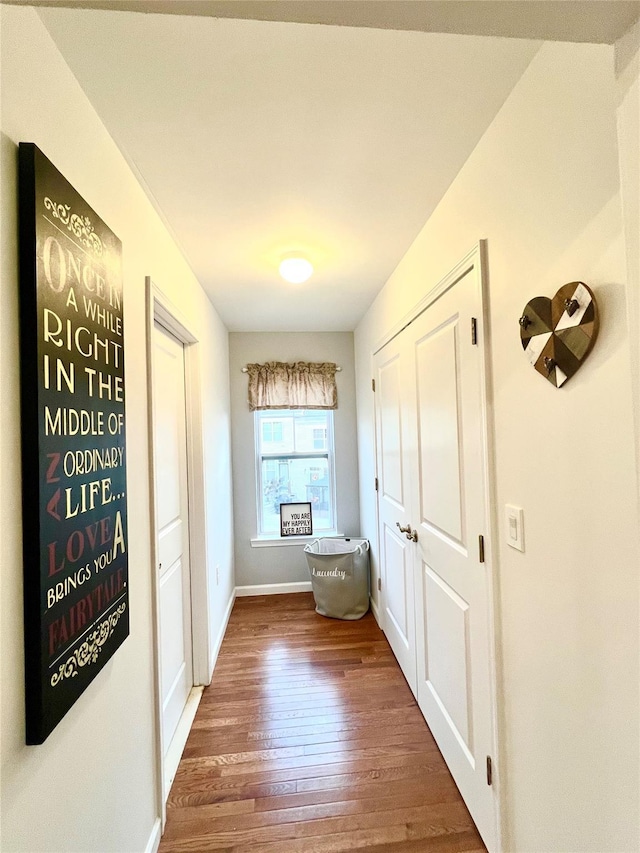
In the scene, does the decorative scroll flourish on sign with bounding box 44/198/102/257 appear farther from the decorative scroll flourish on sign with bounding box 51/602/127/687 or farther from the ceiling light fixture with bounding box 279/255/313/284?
the ceiling light fixture with bounding box 279/255/313/284

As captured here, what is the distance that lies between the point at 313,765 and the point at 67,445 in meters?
1.76

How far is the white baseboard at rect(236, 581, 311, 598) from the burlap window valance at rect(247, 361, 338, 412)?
1613mm

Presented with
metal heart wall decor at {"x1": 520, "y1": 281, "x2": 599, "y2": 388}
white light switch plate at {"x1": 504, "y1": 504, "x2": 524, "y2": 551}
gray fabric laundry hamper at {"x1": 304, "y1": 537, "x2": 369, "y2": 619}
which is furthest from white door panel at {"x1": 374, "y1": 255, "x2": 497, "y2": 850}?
gray fabric laundry hamper at {"x1": 304, "y1": 537, "x2": 369, "y2": 619}

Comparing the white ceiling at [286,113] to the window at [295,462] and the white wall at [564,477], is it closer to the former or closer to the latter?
the white wall at [564,477]

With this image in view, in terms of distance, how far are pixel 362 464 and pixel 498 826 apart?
2.40 metres

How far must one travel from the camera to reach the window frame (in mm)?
3549

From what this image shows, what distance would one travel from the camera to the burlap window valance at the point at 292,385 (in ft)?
11.5

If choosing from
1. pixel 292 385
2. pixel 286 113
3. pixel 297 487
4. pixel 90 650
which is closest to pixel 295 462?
pixel 297 487

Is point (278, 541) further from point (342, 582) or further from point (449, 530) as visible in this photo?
point (449, 530)

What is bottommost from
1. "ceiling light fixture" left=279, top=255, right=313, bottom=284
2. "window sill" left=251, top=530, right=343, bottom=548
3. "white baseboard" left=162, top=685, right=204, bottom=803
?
"white baseboard" left=162, top=685, right=204, bottom=803

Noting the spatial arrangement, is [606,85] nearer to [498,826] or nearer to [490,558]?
[490,558]

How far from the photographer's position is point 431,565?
1757 millimetres

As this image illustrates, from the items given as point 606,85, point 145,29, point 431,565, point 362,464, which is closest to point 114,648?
point 431,565

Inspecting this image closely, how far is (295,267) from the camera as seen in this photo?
6.49 ft
